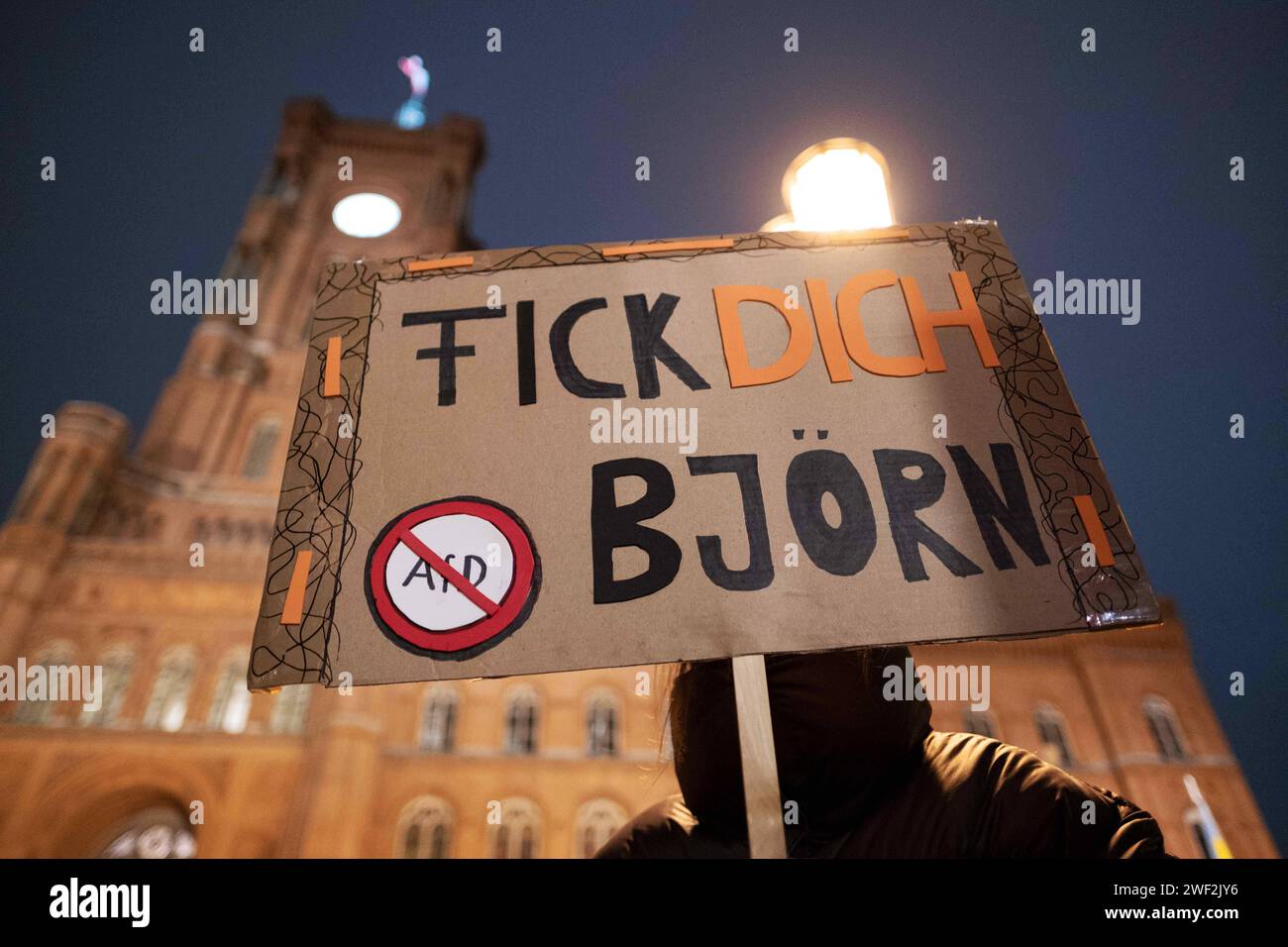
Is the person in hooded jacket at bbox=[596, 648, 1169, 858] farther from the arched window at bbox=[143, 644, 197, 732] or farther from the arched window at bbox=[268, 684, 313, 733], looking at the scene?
the arched window at bbox=[143, 644, 197, 732]

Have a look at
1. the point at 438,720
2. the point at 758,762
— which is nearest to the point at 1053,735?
the point at 438,720

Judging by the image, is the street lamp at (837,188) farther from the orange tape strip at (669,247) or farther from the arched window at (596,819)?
the arched window at (596,819)

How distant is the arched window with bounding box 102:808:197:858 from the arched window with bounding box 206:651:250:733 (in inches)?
65.5

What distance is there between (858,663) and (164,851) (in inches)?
636

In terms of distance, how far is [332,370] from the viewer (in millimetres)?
1932

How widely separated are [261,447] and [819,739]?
20.7 m

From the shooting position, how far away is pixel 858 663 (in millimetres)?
1632

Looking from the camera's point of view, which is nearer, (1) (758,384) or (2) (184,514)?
(1) (758,384)

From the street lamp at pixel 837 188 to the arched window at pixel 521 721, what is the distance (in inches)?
587

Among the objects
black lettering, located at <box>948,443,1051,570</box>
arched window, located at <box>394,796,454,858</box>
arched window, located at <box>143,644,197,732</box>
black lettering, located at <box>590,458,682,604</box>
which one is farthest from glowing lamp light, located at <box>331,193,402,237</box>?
black lettering, located at <box>948,443,1051,570</box>

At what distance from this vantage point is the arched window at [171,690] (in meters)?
14.2
